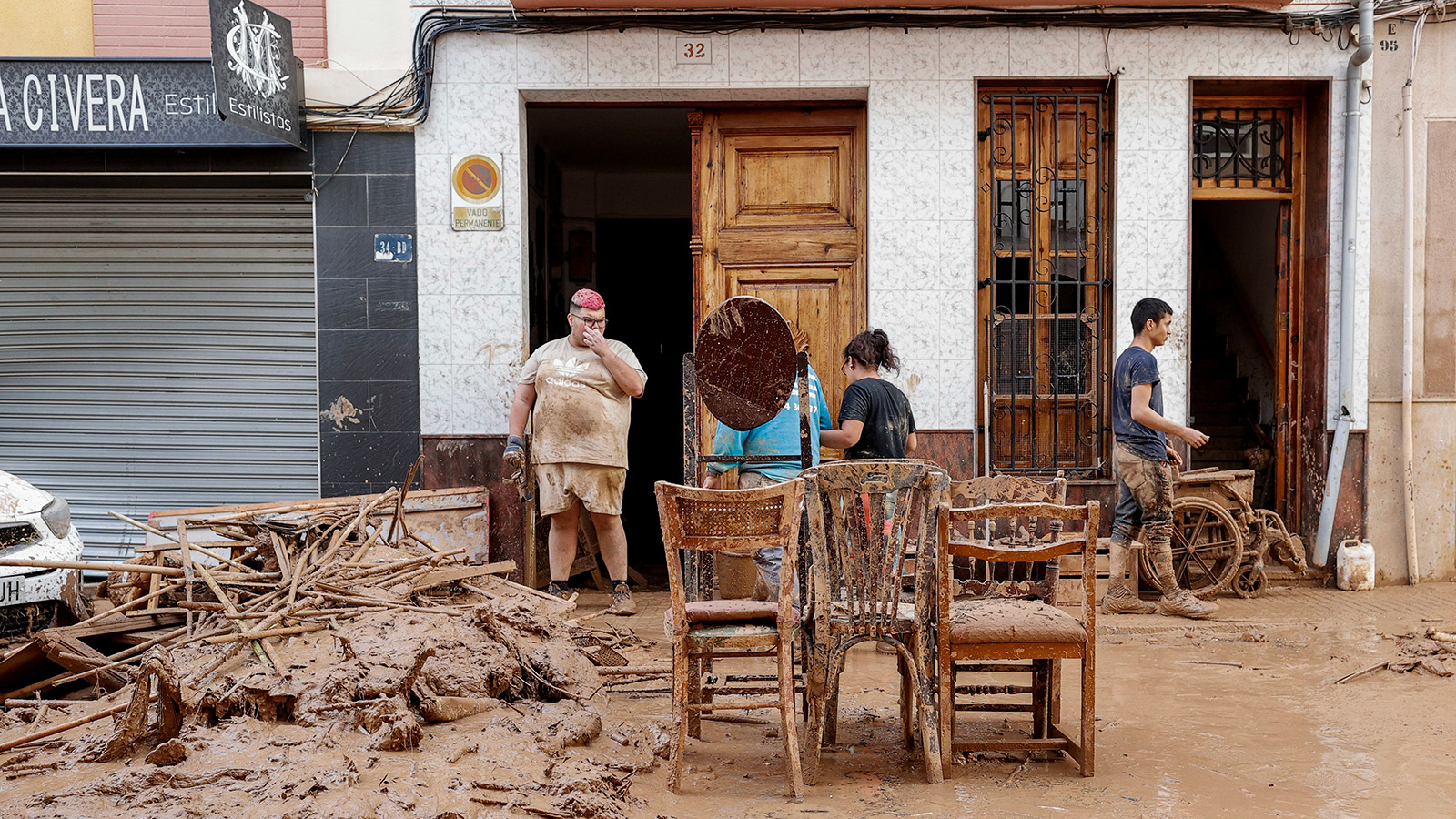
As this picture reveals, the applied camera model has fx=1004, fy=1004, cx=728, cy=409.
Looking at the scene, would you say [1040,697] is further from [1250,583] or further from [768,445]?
[1250,583]

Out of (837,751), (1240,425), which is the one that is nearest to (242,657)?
(837,751)

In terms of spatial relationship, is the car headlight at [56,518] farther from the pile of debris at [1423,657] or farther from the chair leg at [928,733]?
the pile of debris at [1423,657]

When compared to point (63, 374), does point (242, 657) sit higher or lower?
lower

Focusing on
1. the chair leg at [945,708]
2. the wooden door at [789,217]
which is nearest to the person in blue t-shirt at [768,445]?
the chair leg at [945,708]

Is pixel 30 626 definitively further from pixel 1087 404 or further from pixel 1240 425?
pixel 1240 425

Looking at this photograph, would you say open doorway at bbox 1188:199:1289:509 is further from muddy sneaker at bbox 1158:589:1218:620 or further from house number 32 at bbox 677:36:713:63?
house number 32 at bbox 677:36:713:63

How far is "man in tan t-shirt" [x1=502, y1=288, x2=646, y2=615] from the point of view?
6.75 meters

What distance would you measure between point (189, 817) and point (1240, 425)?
33.6 ft

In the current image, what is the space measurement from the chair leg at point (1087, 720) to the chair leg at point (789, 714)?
1.09m

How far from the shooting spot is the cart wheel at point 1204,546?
707cm

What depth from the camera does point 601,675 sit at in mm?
5043

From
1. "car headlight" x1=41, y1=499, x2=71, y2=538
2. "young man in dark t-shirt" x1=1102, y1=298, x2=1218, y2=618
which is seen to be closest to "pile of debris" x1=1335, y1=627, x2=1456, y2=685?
"young man in dark t-shirt" x1=1102, y1=298, x2=1218, y2=618

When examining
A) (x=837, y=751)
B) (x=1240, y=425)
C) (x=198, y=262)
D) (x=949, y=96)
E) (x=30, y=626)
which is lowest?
(x=837, y=751)

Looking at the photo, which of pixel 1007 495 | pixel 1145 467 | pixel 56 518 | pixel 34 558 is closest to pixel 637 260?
pixel 1145 467
